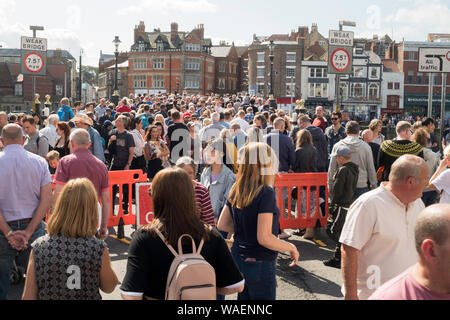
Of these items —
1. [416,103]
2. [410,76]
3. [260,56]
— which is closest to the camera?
[416,103]

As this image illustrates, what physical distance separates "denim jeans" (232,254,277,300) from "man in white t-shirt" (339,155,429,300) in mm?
696

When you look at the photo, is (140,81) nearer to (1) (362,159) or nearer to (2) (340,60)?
(2) (340,60)

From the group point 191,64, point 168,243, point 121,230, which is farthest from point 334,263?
point 191,64

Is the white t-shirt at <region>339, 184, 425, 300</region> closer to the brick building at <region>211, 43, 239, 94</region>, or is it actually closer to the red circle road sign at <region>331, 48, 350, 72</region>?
the red circle road sign at <region>331, 48, 350, 72</region>

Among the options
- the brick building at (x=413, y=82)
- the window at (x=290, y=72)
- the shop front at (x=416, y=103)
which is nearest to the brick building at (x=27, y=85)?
the window at (x=290, y=72)

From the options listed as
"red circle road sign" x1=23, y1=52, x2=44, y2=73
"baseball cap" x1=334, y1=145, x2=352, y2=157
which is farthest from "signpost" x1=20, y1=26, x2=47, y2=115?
"baseball cap" x1=334, y1=145, x2=352, y2=157

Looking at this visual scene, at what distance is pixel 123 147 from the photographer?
416 inches

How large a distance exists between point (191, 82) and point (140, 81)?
11149mm

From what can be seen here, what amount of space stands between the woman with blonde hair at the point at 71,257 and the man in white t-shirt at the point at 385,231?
1.80 m

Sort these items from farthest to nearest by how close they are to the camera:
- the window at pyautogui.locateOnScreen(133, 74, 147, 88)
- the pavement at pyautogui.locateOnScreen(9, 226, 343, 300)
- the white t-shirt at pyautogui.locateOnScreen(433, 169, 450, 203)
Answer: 1. the window at pyautogui.locateOnScreen(133, 74, 147, 88)
2. the pavement at pyautogui.locateOnScreen(9, 226, 343, 300)
3. the white t-shirt at pyautogui.locateOnScreen(433, 169, 450, 203)

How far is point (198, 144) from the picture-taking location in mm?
12156

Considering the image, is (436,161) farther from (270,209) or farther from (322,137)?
(270,209)

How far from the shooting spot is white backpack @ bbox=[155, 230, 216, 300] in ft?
9.96
